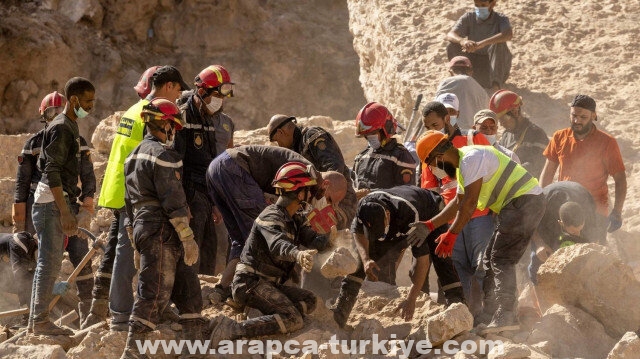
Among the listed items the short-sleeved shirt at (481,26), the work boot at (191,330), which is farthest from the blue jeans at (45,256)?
the short-sleeved shirt at (481,26)

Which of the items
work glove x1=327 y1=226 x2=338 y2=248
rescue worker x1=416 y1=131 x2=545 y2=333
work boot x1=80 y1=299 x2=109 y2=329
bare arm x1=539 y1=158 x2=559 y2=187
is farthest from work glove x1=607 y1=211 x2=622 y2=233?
work boot x1=80 y1=299 x2=109 y2=329

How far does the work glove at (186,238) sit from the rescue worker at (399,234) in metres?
1.21

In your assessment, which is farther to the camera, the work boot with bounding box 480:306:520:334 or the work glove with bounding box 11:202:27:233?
the work glove with bounding box 11:202:27:233

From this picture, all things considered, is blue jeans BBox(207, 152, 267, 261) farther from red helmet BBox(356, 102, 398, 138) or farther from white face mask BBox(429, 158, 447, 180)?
white face mask BBox(429, 158, 447, 180)

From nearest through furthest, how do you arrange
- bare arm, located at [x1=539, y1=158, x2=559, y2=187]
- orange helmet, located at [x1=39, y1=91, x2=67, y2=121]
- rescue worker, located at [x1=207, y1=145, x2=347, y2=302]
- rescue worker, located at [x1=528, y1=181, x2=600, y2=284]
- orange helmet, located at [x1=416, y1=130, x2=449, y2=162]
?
1. orange helmet, located at [x1=416, y1=130, x2=449, y2=162]
2. rescue worker, located at [x1=207, y1=145, x2=347, y2=302]
3. rescue worker, located at [x1=528, y1=181, x2=600, y2=284]
4. bare arm, located at [x1=539, y1=158, x2=559, y2=187]
5. orange helmet, located at [x1=39, y1=91, x2=67, y2=121]

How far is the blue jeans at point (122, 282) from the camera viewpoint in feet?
25.1

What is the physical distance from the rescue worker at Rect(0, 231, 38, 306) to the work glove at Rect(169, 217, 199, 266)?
2704 mm

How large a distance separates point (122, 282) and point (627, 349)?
3.64 metres

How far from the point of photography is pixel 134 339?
729 cm

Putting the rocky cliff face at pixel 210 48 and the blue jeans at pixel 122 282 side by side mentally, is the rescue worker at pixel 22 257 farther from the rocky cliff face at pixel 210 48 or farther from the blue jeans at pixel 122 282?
the rocky cliff face at pixel 210 48

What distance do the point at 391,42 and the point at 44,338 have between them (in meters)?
6.88

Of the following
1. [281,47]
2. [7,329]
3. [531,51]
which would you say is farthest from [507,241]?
[281,47]

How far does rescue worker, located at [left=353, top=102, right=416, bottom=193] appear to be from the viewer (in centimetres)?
879

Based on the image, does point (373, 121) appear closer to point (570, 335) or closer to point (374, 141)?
point (374, 141)
